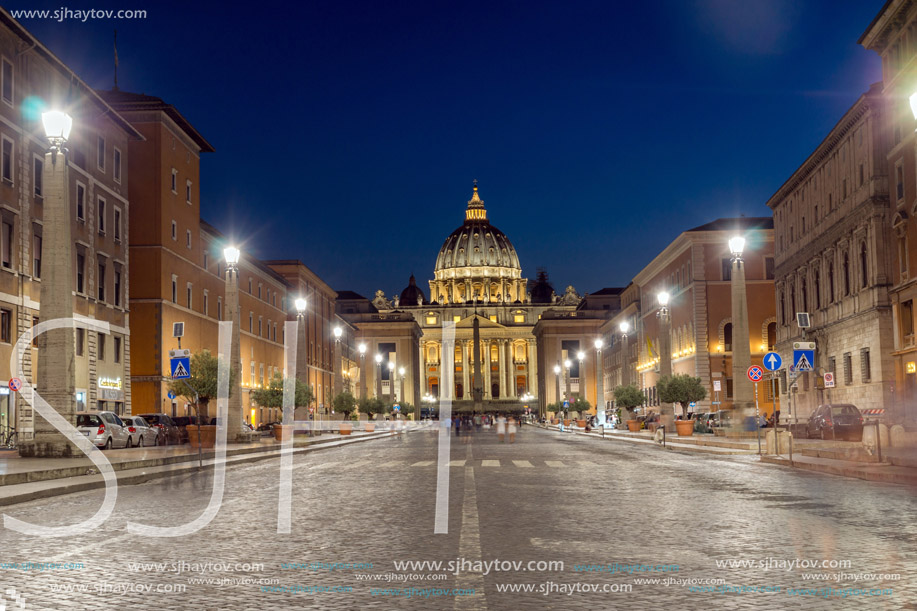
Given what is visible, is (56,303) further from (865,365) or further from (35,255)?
(865,365)

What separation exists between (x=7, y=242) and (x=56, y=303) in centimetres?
1717

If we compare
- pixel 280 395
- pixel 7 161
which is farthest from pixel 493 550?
pixel 280 395

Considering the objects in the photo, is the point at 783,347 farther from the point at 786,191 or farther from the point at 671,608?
the point at 671,608

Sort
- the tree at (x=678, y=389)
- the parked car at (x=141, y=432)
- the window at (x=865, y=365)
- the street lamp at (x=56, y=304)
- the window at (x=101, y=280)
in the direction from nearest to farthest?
the street lamp at (x=56, y=304), the parked car at (x=141, y=432), the window at (x=865, y=365), the window at (x=101, y=280), the tree at (x=678, y=389)

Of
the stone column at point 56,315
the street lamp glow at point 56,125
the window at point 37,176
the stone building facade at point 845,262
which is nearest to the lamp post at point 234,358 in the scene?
the window at point 37,176

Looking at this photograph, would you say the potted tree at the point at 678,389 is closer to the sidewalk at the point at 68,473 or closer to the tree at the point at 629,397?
the tree at the point at 629,397

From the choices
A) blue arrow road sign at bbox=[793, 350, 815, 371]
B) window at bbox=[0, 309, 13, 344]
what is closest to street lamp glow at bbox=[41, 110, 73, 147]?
window at bbox=[0, 309, 13, 344]

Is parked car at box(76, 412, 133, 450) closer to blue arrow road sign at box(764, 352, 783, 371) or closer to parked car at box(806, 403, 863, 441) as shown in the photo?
blue arrow road sign at box(764, 352, 783, 371)

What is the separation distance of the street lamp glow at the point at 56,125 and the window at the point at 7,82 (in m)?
17.2

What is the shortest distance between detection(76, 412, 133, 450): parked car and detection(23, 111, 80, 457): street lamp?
9289 millimetres

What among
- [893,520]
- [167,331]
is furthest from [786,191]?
[893,520]

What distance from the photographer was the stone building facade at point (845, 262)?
4788 centimetres

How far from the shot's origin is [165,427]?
147 ft

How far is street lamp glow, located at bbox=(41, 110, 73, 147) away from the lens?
970 inches
